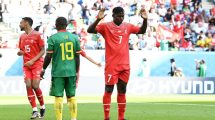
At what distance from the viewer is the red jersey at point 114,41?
15008 millimetres

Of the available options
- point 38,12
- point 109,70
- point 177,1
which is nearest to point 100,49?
point 38,12

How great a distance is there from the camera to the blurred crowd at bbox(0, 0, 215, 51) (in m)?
35.7

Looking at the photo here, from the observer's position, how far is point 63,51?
14.2 metres

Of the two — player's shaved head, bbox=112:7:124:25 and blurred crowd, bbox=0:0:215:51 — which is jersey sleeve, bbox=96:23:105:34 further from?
blurred crowd, bbox=0:0:215:51

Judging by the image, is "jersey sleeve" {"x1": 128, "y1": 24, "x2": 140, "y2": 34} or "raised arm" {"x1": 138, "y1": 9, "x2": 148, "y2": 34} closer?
"raised arm" {"x1": 138, "y1": 9, "x2": 148, "y2": 34}

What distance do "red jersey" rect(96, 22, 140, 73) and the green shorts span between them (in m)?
1.11

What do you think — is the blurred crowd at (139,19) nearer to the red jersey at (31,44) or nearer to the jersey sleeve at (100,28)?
the red jersey at (31,44)

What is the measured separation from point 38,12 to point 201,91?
929cm

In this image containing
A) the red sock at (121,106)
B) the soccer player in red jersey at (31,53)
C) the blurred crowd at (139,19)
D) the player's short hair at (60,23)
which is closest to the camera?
the player's short hair at (60,23)

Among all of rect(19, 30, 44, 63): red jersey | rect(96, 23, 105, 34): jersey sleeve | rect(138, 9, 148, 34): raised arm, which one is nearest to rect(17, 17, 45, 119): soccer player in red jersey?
rect(19, 30, 44, 63): red jersey

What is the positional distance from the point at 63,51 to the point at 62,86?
2.35ft

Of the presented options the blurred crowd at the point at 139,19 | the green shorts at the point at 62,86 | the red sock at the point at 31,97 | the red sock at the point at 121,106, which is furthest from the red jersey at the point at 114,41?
the blurred crowd at the point at 139,19

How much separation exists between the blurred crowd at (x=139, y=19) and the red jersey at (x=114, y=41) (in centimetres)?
1870

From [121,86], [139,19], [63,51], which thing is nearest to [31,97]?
[121,86]
